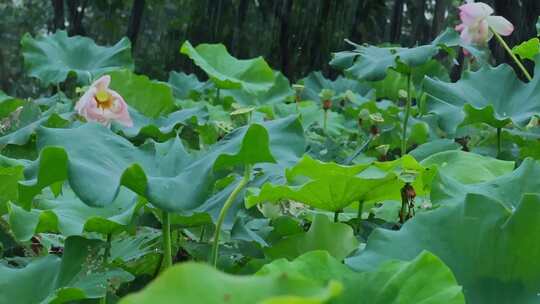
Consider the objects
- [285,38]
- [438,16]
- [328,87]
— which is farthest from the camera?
[285,38]

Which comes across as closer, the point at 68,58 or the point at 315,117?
the point at 315,117

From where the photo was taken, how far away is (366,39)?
714 centimetres

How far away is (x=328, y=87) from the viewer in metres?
3.91

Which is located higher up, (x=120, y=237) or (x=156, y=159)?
(x=156, y=159)

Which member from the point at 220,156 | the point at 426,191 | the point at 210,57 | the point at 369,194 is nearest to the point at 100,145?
the point at 220,156

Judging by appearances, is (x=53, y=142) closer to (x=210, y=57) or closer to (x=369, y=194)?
(x=369, y=194)

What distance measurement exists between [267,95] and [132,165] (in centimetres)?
251

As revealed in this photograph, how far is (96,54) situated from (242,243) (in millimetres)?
2316

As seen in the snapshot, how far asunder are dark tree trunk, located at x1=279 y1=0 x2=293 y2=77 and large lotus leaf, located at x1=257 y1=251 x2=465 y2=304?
17.7 ft

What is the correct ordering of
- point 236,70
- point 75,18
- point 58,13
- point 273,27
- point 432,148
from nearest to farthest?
point 432,148 < point 236,70 < point 273,27 < point 58,13 < point 75,18

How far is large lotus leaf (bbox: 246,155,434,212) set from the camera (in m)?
1.00

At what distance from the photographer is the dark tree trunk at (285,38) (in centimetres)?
617

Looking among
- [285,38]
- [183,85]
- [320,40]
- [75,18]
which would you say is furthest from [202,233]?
[75,18]

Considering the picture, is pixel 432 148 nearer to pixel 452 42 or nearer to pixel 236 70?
pixel 452 42
